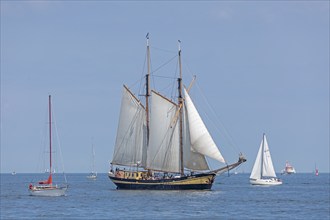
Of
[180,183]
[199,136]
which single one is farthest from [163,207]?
[180,183]

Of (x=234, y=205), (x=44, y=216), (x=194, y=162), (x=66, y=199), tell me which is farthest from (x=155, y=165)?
(x=44, y=216)

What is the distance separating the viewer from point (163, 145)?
12062 cm

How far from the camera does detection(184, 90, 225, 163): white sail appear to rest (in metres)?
115

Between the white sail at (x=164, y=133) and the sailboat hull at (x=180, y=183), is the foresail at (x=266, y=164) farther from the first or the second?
the white sail at (x=164, y=133)

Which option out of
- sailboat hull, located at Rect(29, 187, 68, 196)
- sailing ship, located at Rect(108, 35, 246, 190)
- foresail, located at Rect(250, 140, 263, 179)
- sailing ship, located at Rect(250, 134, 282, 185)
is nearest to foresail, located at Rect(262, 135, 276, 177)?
sailing ship, located at Rect(250, 134, 282, 185)

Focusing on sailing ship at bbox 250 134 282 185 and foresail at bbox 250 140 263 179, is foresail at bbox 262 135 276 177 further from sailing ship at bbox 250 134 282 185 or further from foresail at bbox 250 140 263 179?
foresail at bbox 250 140 263 179

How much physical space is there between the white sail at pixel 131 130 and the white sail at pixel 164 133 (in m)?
3.60

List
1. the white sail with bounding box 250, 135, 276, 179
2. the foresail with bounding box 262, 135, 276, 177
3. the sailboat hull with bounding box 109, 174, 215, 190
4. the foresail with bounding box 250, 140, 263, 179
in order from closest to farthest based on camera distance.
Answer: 1. the sailboat hull with bounding box 109, 174, 215, 190
2. the foresail with bounding box 250, 140, 263, 179
3. the white sail with bounding box 250, 135, 276, 179
4. the foresail with bounding box 262, 135, 276, 177

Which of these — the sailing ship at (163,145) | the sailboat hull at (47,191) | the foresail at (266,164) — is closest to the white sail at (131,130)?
the sailing ship at (163,145)

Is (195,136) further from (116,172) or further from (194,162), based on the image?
(116,172)

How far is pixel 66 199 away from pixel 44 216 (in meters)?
27.7

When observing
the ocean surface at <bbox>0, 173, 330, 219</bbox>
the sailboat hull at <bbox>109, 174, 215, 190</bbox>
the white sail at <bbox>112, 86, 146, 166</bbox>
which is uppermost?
the white sail at <bbox>112, 86, 146, 166</bbox>

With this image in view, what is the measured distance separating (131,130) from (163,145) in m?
6.06

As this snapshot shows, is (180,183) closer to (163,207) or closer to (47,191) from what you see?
(47,191)
